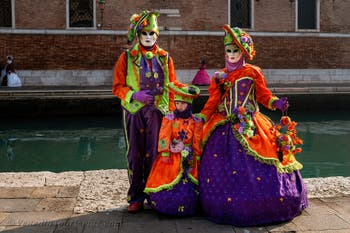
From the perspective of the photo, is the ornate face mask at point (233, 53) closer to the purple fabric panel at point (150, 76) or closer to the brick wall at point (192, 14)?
the purple fabric panel at point (150, 76)

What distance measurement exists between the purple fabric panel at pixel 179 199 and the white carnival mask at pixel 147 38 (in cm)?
114

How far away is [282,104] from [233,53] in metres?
0.58

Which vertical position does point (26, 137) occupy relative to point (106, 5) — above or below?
below

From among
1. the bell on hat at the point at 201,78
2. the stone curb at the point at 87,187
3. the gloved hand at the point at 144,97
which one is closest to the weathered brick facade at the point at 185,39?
the bell on hat at the point at 201,78

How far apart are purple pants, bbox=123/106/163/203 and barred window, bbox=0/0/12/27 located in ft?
46.9

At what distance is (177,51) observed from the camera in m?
17.5

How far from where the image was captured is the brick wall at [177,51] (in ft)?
53.9

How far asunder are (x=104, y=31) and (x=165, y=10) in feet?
7.86

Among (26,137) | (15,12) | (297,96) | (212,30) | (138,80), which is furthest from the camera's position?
(212,30)

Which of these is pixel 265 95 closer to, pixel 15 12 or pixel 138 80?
pixel 138 80

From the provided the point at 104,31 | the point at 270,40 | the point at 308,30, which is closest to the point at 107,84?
the point at 104,31

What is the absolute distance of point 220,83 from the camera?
3936 mm

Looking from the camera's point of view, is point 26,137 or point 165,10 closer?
point 26,137

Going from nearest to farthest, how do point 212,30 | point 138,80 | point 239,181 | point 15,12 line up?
point 239,181 → point 138,80 → point 15,12 → point 212,30
